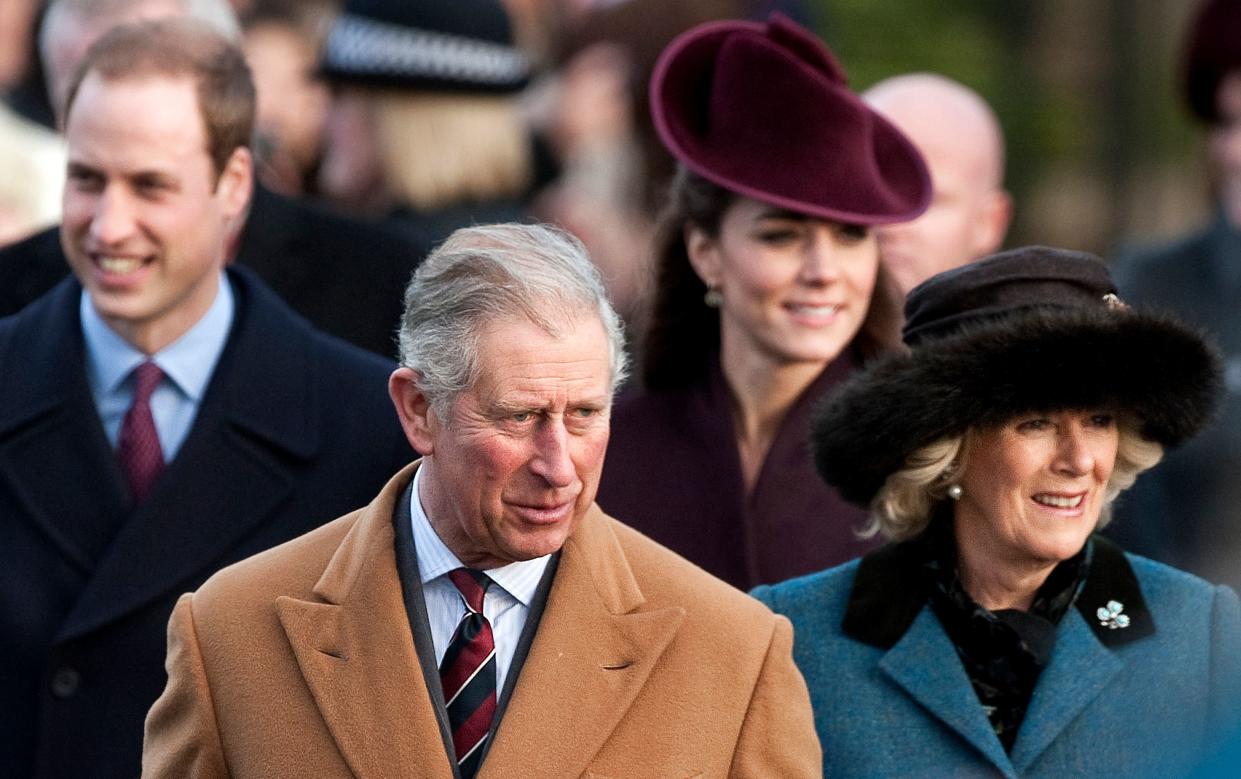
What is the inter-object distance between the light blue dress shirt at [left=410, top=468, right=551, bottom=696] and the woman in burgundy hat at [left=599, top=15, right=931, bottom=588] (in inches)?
44.3

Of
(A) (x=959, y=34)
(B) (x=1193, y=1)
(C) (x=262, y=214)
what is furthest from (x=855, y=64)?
(C) (x=262, y=214)

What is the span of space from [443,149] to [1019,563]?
287 centimetres

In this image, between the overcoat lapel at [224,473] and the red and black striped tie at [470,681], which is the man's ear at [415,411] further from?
the overcoat lapel at [224,473]

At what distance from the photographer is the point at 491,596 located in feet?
14.1

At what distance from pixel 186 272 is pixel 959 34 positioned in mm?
8321

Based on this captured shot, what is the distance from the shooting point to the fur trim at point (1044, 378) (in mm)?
4484

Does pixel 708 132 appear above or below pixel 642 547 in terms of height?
above

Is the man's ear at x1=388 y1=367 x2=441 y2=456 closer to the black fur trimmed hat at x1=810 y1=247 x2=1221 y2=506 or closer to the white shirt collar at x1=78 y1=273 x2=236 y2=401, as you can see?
the black fur trimmed hat at x1=810 y1=247 x2=1221 y2=506

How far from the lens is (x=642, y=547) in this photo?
449 cm

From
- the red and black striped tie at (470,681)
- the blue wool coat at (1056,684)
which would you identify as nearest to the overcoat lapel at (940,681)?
the blue wool coat at (1056,684)

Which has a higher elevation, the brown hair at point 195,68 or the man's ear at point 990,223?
the brown hair at point 195,68

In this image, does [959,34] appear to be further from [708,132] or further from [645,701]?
[645,701]

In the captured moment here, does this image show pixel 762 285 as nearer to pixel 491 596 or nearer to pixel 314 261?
pixel 314 261

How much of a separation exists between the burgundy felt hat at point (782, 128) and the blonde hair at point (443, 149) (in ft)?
4.39
